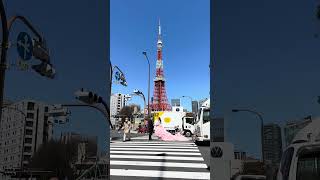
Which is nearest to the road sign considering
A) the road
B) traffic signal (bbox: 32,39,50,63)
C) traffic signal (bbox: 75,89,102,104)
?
traffic signal (bbox: 32,39,50,63)

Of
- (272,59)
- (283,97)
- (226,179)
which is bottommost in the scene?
(226,179)

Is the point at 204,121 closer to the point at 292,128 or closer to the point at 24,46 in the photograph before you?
the point at 292,128

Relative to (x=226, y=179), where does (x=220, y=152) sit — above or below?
above

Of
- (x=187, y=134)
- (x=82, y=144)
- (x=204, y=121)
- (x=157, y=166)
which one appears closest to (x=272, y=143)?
(x=82, y=144)

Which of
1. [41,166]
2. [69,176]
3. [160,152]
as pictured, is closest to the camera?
[41,166]

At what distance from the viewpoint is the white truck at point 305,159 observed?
2744 millimetres

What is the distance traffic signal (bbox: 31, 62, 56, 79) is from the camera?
3.28m

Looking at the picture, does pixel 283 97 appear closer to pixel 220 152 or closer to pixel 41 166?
pixel 220 152

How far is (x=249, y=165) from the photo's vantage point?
3.38m

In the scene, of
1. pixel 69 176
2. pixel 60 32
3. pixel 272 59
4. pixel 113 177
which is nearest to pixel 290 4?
pixel 272 59

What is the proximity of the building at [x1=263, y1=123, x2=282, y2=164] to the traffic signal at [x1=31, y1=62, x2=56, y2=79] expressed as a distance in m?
1.90

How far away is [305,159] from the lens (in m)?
2.80

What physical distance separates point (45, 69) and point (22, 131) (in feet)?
1.92

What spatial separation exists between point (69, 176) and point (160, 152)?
10990 mm
